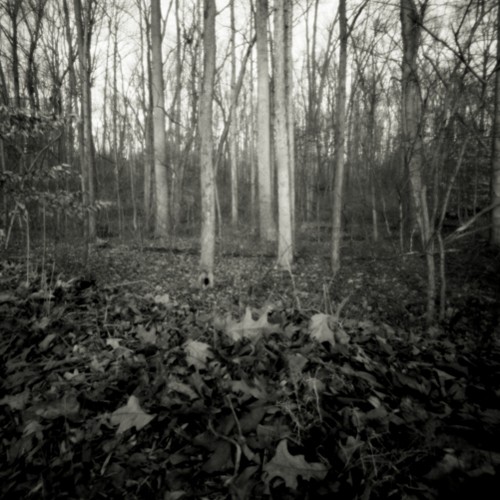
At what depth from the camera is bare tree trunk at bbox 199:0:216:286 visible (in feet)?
16.5

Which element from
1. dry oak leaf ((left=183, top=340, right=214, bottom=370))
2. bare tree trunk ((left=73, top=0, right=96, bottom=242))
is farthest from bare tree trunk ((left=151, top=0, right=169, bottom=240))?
dry oak leaf ((left=183, top=340, right=214, bottom=370))

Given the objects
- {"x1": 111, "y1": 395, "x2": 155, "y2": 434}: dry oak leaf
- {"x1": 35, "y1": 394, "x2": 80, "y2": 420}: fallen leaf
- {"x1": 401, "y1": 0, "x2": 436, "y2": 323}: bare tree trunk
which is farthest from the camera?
{"x1": 401, "y1": 0, "x2": 436, "y2": 323}: bare tree trunk

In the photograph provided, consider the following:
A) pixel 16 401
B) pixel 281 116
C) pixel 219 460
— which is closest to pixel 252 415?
pixel 219 460

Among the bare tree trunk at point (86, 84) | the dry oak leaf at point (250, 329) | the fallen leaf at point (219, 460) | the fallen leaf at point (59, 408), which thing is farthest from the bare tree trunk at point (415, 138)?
the bare tree trunk at point (86, 84)

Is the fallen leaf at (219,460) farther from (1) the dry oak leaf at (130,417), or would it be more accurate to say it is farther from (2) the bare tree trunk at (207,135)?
(2) the bare tree trunk at (207,135)

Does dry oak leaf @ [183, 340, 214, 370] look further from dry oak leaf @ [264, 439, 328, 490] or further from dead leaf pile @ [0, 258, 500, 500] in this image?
dry oak leaf @ [264, 439, 328, 490]

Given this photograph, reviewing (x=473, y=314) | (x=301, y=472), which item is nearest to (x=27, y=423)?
(x=301, y=472)

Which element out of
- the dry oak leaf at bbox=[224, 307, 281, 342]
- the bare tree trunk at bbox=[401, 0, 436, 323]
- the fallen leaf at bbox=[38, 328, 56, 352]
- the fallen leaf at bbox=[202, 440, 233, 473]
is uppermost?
the bare tree trunk at bbox=[401, 0, 436, 323]

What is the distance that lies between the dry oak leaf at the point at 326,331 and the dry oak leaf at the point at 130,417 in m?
1.08

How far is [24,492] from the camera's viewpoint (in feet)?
4.26

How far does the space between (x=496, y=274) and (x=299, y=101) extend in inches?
757

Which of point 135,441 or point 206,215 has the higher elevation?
point 206,215

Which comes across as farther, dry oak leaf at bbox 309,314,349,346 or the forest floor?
dry oak leaf at bbox 309,314,349,346

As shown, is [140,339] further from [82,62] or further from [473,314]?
[82,62]
